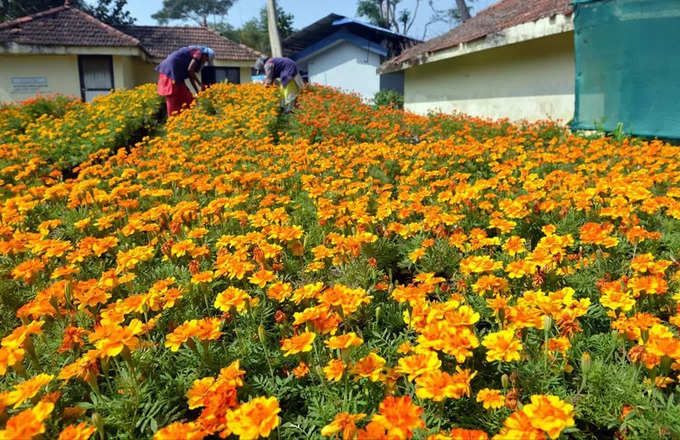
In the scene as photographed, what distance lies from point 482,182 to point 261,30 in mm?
44155

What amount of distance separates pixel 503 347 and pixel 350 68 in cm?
2219

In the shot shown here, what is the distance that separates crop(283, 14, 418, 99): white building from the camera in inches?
843

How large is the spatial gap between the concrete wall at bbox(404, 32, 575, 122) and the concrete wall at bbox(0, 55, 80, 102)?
40.7ft

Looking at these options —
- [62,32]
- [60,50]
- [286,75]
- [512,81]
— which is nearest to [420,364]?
[512,81]

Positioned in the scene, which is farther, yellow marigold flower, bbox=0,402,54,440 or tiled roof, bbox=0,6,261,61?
tiled roof, bbox=0,6,261,61

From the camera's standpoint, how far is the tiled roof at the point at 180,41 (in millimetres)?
18922

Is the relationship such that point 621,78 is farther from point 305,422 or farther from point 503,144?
point 305,422

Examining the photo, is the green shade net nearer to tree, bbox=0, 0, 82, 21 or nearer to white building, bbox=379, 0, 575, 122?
white building, bbox=379, 0, 575, 122

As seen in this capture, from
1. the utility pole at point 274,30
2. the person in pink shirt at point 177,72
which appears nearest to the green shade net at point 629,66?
the person in pink shirt at point 177,72

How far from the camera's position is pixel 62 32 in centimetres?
1498

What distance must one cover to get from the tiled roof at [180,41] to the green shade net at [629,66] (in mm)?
16180

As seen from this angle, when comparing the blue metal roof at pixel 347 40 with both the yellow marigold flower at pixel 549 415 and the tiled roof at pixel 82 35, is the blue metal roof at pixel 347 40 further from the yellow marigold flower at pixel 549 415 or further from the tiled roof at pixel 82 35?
the yellow marigold flower at pixel 549 415

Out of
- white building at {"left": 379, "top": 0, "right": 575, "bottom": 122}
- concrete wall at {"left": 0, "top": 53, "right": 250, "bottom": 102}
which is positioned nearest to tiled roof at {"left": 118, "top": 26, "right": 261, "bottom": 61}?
concrete wall at {"left": 0, "top": 53, "right": 250, "bottom": 102}

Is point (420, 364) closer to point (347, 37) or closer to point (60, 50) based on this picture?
point (60, 50)
